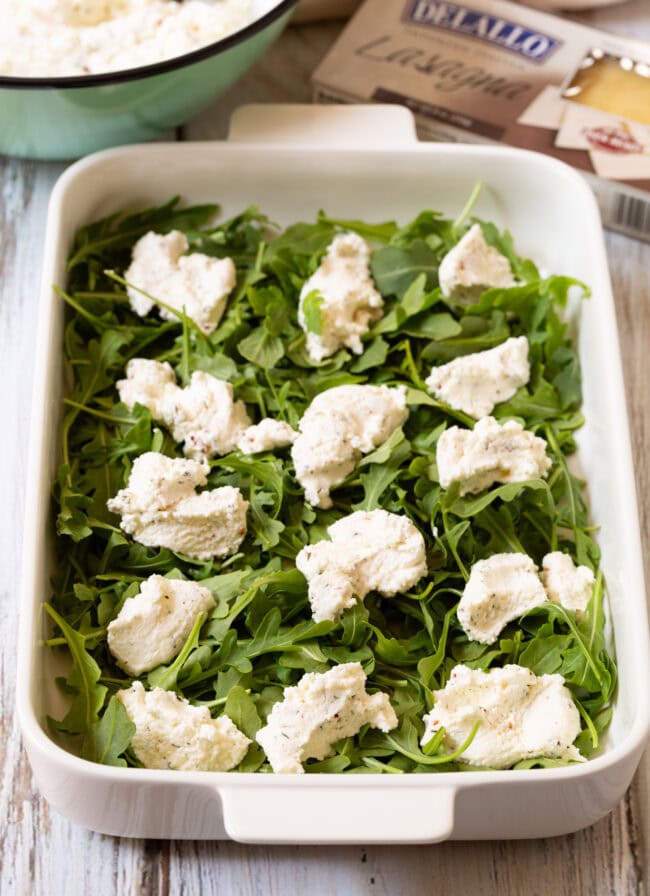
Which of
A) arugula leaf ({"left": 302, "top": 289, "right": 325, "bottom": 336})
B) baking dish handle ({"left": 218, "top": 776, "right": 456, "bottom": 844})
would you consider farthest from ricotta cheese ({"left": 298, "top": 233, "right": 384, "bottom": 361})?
baking dish handle ({"left": 218, "top": 776, "right": 456, "bottom": 844})

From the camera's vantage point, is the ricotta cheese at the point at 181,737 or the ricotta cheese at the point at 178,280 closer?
the ricotta cheese at the point at 181,737

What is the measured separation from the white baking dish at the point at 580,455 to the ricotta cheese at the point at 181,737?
1.8 inches

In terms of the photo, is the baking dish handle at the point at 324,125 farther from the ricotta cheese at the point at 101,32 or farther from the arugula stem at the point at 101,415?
the arugula stem at the point at 101,415

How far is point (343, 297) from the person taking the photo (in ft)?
4.68

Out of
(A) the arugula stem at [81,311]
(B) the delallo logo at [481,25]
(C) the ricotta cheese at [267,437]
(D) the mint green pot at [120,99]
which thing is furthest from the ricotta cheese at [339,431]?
(B) the delallo logo at [481,25]

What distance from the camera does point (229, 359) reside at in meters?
1.40

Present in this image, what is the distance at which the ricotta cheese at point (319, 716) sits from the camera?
3.64 ft

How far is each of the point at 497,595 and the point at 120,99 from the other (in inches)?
27.9

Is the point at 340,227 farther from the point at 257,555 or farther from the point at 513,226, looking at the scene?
the point at 257,555

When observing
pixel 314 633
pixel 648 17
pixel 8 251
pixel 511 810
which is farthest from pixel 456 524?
pixel 648 17

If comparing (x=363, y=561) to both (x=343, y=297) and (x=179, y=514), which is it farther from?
(x=343, y=297)

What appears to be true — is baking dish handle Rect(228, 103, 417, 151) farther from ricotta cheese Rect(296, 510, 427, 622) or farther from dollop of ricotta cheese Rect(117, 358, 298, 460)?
ricotta cheese Rect(296, 510, 427, 622)

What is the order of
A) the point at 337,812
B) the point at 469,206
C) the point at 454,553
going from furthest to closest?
the point at 469,206 < the point at 454,553 < the point at 337,812

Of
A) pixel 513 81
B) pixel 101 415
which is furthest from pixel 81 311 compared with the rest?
pixel 513 81
